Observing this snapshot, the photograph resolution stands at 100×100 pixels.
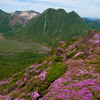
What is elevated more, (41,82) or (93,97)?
(93,97)

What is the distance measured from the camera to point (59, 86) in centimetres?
1795

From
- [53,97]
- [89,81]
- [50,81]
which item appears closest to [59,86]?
[53,97]

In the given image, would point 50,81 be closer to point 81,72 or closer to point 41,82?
point 41,82

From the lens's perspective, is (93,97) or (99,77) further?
(99,77)

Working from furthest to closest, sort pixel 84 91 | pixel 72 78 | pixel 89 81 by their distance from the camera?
Answer: 1. pixel 72 78
2. pixel 89 81
3. pixel 84 91

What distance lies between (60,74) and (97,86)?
9.28 m

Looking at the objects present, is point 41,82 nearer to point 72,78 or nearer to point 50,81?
point 50,81

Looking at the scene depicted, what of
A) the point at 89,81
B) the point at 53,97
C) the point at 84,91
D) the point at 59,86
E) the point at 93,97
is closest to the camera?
the point at 93,97

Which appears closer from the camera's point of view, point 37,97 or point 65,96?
point 65,96

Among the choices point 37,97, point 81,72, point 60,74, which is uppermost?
point 81,72

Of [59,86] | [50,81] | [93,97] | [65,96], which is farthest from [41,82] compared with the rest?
[93,97]

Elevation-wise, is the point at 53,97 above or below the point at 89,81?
below

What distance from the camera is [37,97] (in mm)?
18156

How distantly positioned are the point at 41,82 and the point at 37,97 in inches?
170
